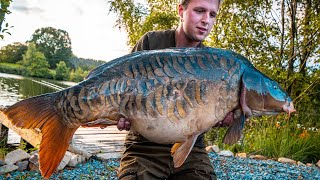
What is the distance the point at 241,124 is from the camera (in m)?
2.41

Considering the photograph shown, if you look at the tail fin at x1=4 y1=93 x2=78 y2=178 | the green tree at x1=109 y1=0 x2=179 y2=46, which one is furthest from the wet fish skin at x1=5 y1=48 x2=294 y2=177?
the green tree at x1=109 y1=0 x2=179 y2=46

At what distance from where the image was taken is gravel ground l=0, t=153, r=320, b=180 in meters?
5.36

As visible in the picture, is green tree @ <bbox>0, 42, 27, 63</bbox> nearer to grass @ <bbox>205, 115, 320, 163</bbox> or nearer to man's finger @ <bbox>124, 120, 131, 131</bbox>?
grass @ <bbox>205, 115, 320, 163</bbox>

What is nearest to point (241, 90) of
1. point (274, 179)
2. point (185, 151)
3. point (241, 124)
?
point (241, 124)

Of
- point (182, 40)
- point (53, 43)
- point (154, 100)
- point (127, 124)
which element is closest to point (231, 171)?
point (182, 40)

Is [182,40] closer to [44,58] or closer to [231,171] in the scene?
[231,171]

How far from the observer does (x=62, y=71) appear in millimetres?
54344

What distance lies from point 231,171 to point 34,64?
5472cm

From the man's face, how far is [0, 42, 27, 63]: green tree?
57.9m

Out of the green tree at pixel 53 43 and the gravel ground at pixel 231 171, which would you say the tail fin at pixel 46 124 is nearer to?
the gravel ground at pixel 231 171

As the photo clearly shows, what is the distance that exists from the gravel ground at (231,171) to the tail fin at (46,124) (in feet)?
10.1

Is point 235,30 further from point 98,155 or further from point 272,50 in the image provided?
point 98,155

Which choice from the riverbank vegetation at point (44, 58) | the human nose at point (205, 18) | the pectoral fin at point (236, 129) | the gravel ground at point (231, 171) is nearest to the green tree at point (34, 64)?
the riverbank vegetation at point (44, 58)

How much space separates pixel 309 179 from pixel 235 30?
4.56 metres
